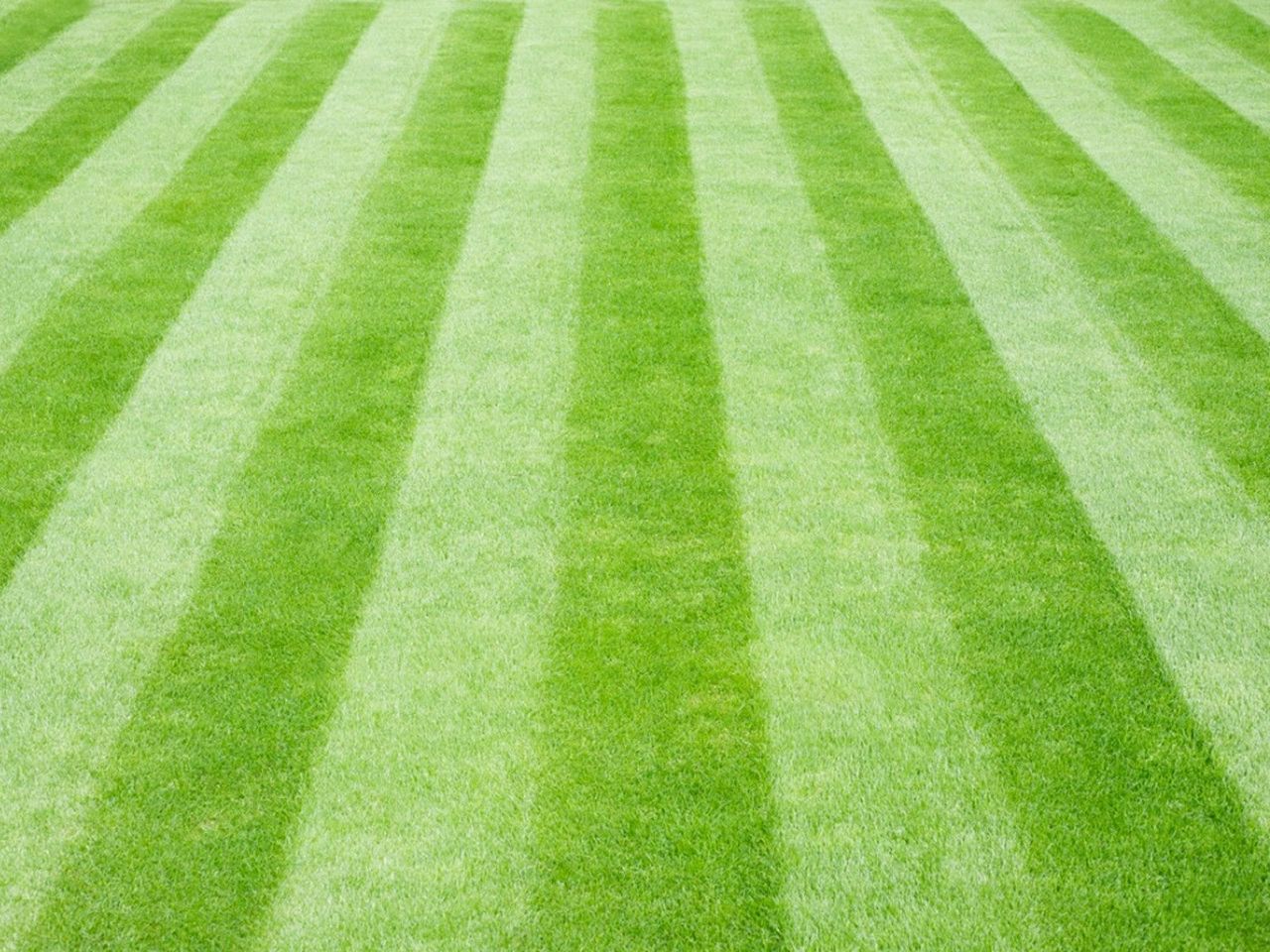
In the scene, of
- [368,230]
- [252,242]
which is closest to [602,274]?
[368,230]

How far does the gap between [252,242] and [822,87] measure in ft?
16.8

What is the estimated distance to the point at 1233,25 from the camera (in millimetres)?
11609

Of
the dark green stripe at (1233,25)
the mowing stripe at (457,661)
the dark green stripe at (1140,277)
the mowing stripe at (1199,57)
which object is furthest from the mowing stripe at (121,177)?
the dark green stripe at (1233,25)

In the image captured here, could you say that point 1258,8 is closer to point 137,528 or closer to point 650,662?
point 650,662

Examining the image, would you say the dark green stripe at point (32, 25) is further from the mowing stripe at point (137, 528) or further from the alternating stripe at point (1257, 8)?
the alternating stripe at point (1257, 8)

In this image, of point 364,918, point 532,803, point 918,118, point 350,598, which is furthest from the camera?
point 918,118

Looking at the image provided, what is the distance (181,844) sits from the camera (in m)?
3.58

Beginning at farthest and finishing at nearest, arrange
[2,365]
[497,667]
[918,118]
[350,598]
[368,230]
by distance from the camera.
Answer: [918,118] → [368,230] → [2,365] → [350,598] → [497,667]

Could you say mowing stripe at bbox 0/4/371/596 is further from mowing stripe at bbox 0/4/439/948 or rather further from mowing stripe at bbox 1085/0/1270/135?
mowing stripe at bbox 1085/0/1270/135

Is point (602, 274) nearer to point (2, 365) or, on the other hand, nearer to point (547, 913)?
point (2, 365)

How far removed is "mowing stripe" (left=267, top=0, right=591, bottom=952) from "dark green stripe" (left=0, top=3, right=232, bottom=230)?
336cm

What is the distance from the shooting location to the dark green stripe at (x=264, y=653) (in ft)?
11.3

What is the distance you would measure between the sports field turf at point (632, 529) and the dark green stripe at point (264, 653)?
2 centimetres

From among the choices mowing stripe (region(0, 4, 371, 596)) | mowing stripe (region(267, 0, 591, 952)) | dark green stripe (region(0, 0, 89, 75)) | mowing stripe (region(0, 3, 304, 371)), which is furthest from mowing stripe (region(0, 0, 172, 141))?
mowing stripe (region(267, 0, 591, 952))
